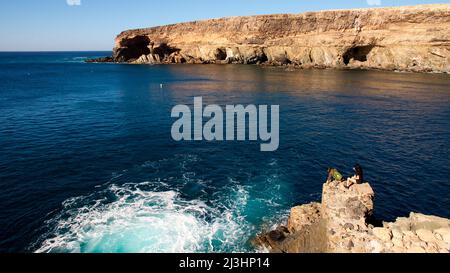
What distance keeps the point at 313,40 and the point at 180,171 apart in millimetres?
106855

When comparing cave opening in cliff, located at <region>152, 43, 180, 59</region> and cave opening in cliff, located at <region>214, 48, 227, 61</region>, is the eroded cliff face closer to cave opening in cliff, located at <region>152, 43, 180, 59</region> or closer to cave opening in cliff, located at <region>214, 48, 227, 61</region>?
cave opening in cliff, located at <region>152, 43, 180, 59</region>

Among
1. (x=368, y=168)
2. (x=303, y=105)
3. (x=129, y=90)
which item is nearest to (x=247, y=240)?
(x=368, y=168)

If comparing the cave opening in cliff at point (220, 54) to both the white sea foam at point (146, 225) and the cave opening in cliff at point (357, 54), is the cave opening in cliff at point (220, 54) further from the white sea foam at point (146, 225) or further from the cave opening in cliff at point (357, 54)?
the white sea foam at point (146, 225)

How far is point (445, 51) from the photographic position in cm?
9694

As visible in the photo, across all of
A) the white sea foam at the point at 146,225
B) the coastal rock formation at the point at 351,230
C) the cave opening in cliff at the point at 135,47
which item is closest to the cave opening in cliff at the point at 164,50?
the cave opening in cliff at the point at 135,47

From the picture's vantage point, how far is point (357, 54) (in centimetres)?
11825

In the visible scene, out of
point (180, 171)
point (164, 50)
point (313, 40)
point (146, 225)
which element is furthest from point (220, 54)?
point (146, 225)

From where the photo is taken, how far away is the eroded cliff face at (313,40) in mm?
99438

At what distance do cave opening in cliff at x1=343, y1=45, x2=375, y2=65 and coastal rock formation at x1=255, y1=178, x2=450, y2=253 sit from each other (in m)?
110

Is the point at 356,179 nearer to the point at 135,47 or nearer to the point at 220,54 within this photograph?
the point at 220,54
